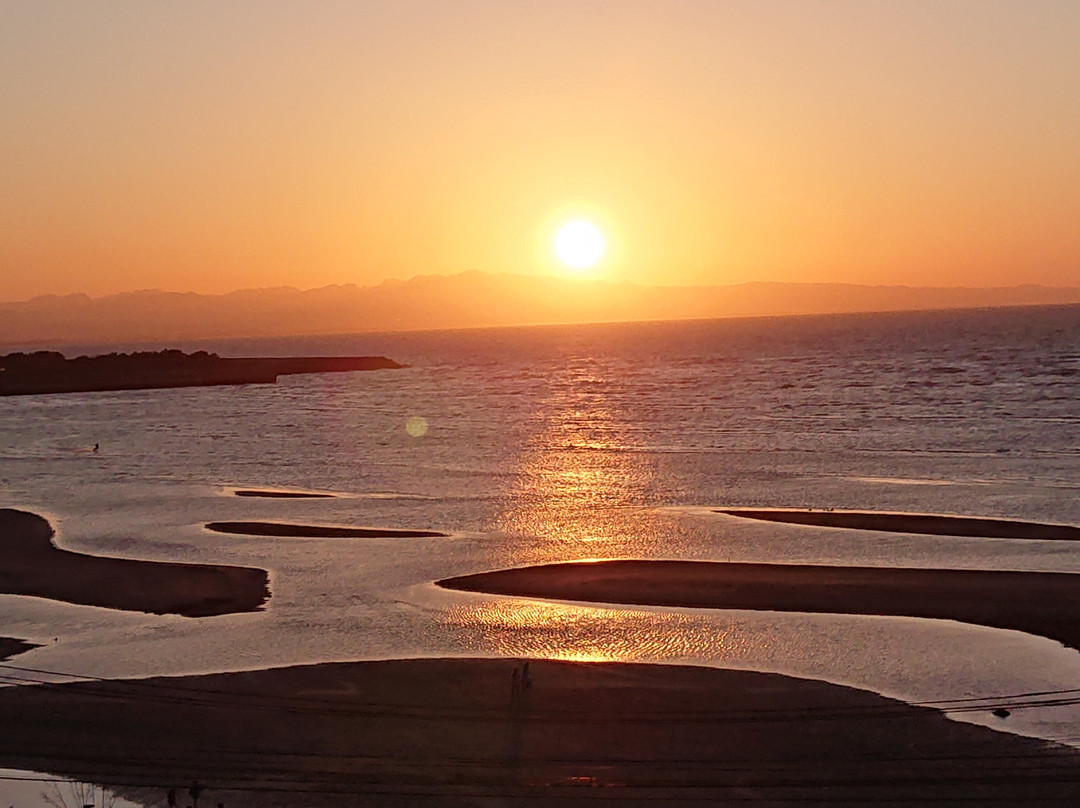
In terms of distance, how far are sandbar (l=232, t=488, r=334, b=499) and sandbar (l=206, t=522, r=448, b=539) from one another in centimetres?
827

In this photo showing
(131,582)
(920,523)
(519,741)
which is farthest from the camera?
(920,523)

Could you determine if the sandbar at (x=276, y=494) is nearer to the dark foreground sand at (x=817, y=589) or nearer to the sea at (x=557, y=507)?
the sea at (x=557, y=507)

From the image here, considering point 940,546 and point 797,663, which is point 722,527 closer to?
point 940,546

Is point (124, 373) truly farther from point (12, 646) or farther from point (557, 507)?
point (12, 646)

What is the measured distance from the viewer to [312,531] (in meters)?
45.6

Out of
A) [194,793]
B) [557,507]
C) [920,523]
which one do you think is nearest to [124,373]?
[557,507]

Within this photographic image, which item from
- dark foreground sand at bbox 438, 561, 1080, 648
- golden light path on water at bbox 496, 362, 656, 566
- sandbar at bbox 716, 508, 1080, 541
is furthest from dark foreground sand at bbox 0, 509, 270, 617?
sandbar at bbox 716, 508, 1080, 541

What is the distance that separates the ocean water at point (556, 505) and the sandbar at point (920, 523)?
1361mm

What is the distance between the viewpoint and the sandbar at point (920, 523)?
134 feet

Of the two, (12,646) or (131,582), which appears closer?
(12,646)

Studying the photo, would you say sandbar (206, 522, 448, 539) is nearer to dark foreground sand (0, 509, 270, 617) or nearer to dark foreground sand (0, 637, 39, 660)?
dark foreground sand (0, 509, 270, 617)

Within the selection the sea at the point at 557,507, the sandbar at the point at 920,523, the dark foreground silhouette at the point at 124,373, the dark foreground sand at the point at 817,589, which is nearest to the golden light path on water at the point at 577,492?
the sea at the point at 557,507

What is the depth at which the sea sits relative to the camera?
27812mm

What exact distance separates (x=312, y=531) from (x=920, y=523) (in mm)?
27198
